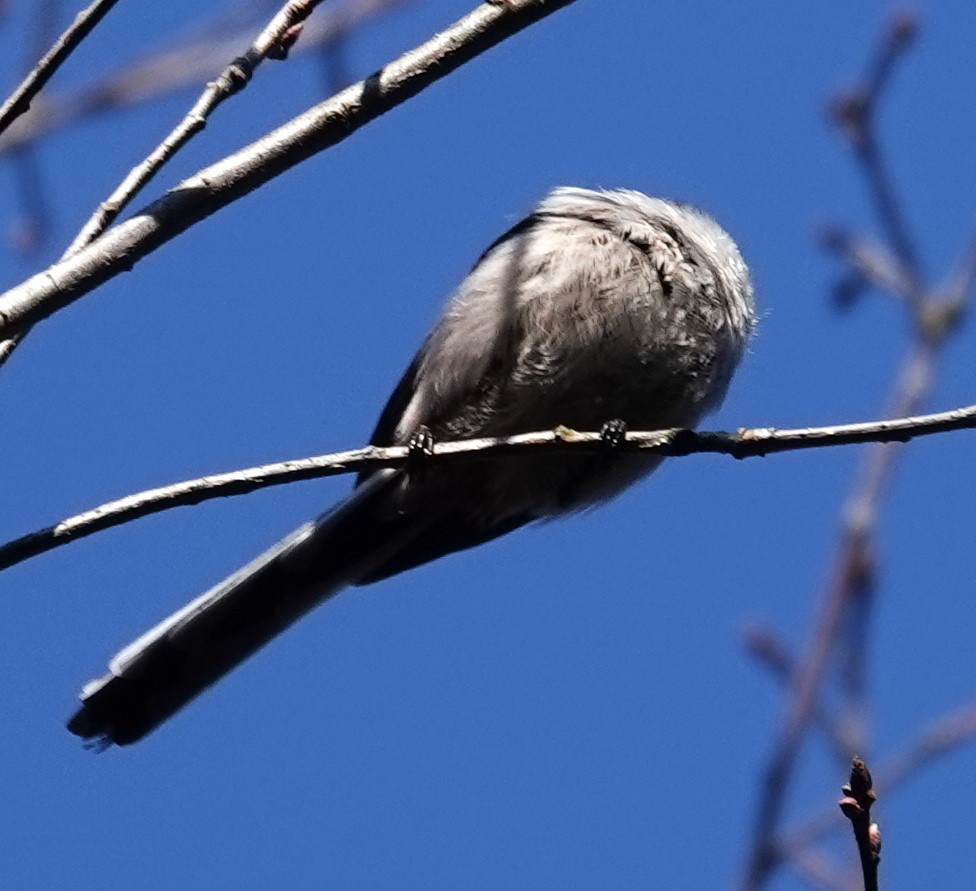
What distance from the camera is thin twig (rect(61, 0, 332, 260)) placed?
2.55 metres

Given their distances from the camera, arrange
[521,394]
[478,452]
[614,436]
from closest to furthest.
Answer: [478,452] → [614,436] → [521,394]

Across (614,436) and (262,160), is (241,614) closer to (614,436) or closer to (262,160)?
(614,436)

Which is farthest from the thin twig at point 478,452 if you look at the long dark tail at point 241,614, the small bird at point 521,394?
the long dark tail at point 241,614

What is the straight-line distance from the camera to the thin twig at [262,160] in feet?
7.66

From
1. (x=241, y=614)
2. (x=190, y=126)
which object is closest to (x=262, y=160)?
(x=190, y=126)

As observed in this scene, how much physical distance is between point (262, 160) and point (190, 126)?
0.17 meters

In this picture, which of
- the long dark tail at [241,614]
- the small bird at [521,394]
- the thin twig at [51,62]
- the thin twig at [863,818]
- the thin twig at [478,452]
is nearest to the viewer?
the thin twig at [863,818]

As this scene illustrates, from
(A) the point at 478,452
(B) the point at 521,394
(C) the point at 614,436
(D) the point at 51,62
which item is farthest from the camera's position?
(B) the point at 521,394

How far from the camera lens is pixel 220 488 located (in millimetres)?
2406

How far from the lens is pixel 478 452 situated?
9.41ft

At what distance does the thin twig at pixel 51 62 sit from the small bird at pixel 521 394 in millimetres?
1472

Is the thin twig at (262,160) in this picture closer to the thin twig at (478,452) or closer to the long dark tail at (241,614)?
the thin twig at (478,452)

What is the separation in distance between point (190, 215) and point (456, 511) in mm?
1854

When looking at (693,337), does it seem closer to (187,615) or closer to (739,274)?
(739,274)
